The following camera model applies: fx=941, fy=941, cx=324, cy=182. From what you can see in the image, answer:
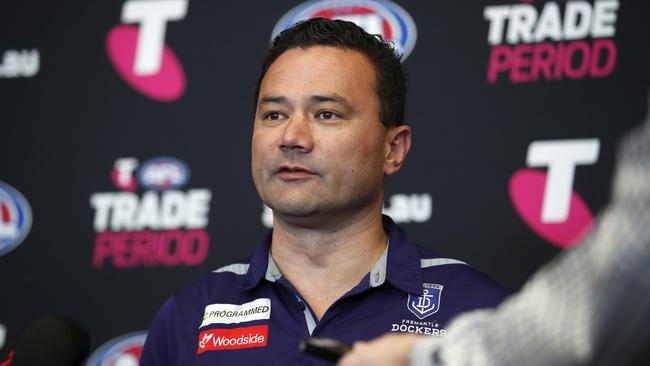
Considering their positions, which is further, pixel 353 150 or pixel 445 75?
A: pixel 445 75

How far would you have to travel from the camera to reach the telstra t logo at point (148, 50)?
2.62 metres

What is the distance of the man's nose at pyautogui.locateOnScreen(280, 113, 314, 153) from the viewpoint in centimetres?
165

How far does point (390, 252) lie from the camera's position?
1.73 meters

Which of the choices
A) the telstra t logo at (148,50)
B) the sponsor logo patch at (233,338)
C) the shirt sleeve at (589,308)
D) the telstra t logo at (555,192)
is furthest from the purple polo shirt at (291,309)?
the telstra t logo at (148,50)

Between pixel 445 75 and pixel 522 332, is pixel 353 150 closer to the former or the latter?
pixel 445 75

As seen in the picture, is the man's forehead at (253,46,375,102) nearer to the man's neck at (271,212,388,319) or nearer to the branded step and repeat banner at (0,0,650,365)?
the man's neck at (271,212,388,319)

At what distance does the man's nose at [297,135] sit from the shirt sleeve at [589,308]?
0.90 m

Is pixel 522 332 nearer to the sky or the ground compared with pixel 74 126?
nearer to the sky

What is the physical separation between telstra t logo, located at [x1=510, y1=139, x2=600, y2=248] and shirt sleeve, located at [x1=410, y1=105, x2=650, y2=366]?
1522mm

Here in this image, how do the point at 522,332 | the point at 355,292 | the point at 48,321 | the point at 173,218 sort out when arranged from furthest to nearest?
the point at 173,218
the point at 355,292
the point at 48,321
the point at 522,332

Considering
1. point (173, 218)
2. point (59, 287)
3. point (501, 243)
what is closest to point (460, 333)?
point (501, 243)

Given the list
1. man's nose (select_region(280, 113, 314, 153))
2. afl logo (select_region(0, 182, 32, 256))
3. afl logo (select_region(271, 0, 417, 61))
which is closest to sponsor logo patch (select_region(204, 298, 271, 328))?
man's nose (select_region(280, 113, 314, 153))

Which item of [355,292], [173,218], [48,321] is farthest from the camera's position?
[173,218]

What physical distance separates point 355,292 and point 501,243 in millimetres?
780
